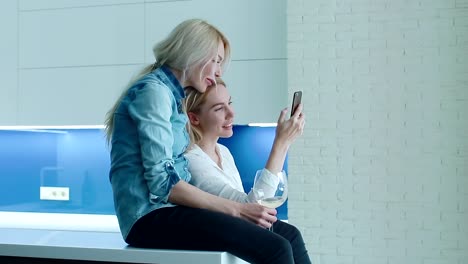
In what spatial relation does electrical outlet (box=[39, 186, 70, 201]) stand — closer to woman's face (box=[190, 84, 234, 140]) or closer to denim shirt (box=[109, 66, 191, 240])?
woman's face (box=[190, 84, 234, 140])

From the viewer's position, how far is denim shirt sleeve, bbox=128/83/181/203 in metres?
1.75

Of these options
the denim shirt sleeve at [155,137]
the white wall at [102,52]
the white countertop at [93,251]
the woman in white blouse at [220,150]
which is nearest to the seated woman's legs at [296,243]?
the woman in white blouse at [220,150]

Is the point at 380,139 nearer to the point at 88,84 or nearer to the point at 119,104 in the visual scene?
the point at 88,84

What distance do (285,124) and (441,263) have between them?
7.42 ft

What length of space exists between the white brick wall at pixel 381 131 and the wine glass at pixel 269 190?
2052mm

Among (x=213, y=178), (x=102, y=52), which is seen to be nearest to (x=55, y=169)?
(x=102, y=52)

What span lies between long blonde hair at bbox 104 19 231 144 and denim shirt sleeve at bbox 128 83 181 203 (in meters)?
0.14

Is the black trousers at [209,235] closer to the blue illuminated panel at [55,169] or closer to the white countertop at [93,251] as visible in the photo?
the white countertop at [93,251]

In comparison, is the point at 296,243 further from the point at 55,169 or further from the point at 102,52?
the point at 55,169

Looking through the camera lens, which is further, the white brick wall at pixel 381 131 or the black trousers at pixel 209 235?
the white brick wall at pixel 381 131

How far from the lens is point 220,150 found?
2.41 metres

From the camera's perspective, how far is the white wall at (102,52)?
11.9 ft

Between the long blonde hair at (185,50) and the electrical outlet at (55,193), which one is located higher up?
the long blonde hair at (185,50)

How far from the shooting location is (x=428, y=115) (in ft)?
12.5
